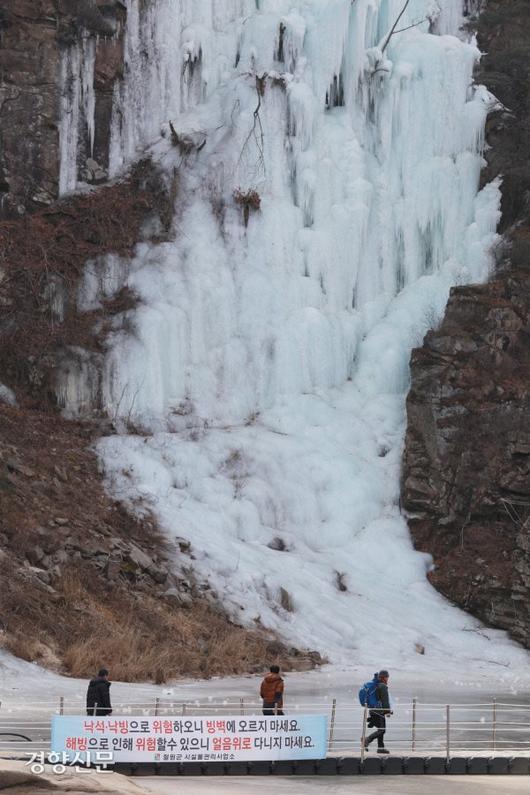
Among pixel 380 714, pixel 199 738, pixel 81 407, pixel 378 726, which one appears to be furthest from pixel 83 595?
pixel 199 738

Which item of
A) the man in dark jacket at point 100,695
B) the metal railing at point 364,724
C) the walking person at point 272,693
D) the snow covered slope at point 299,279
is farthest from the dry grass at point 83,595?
the walking person at point 272,693

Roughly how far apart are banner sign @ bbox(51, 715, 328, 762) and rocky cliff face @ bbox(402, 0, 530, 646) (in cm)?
1868

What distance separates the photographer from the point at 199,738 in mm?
18047

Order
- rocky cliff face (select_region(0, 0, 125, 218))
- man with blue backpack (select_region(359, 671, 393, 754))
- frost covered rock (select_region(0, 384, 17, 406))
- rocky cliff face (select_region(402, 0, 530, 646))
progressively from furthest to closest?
rocky cliff face (select_region(0, 0, 125, 218)), frost covered rock (select_region(0, 384, 17, 406)), rocky cliff face (select_region(402, 0, 530, 646)), man with blue backpack (select_region(359, 671, 393, 754))

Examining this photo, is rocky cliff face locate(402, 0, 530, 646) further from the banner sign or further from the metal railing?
the banner sign

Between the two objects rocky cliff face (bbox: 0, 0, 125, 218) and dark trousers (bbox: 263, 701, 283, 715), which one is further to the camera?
rocky cliff face (bbox: 0, 0, 125, 218)

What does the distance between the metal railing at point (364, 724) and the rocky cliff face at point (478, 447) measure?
37.4ft

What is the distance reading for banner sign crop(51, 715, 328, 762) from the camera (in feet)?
57.6

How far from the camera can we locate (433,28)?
49094mm

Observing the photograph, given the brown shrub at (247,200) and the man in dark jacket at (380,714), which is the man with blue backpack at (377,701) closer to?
the man in dark jacket at (380,714)

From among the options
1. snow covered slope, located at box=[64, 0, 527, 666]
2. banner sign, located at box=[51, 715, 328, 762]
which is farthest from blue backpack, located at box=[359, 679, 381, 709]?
snow covered slope, located at box=[64, 0, 527, 666]

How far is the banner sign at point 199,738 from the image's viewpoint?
691 inches

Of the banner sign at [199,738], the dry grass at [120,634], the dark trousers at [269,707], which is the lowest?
the banner sign at [199,738]

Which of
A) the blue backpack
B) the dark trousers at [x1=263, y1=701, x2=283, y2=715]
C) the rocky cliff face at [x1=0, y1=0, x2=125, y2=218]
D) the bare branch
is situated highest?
the bare branch
